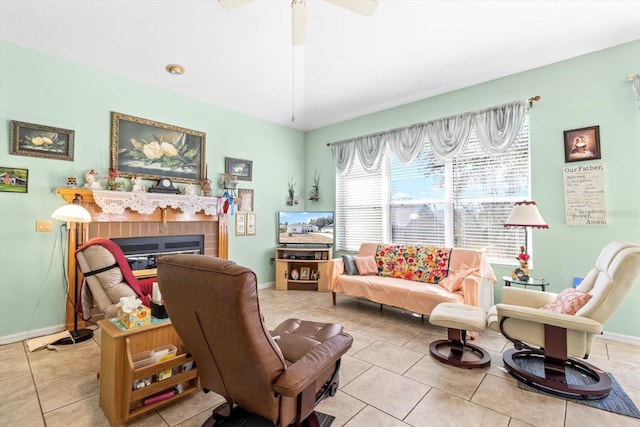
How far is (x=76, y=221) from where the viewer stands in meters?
2.96

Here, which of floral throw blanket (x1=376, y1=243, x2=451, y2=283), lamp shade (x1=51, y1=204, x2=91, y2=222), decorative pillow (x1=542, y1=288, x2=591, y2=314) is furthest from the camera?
floral throw blanket (x1=376, y1=243, x2=451, y2=283)

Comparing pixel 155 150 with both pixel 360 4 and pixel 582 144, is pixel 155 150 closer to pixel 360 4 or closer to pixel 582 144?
pixel 360 4

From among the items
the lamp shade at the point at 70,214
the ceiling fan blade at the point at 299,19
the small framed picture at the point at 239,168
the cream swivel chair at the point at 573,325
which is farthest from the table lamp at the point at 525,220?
the lamp shade at the point at 70,214

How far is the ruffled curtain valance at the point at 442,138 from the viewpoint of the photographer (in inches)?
140

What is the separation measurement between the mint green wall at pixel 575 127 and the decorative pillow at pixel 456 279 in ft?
1.72

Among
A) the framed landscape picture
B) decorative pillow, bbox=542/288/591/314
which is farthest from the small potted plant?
decorative pillow, bbox=542/288/591/314

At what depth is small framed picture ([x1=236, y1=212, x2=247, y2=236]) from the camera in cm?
494

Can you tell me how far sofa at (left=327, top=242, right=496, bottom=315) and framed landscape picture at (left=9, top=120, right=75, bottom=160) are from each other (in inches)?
138

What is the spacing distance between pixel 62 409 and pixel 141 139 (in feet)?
10.2

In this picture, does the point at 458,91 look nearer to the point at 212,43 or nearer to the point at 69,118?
the point at 212,43

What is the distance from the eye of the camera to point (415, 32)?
2.85m

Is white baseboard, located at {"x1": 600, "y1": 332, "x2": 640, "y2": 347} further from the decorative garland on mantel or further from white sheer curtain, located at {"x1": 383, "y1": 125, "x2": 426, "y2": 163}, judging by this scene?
the decorative garland on mantel

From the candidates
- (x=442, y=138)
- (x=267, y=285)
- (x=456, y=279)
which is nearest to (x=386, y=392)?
(x=456, y=279)

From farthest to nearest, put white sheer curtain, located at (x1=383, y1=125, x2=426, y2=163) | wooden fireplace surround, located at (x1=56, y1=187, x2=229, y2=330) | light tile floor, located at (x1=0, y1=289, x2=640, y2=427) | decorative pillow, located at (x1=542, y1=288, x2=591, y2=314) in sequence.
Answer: white sheer curtain, located at (x1=383, y1=125, x2=426, y2=163), wooden fireplace surround, located at (x1=56, y1=187, x2=229, y2=330), decorative pillow, located at (x1=542, y1=288, x2=591, y2=314), light tile floor, located at (x1=0, y1=289, x2=640, y2=427)
